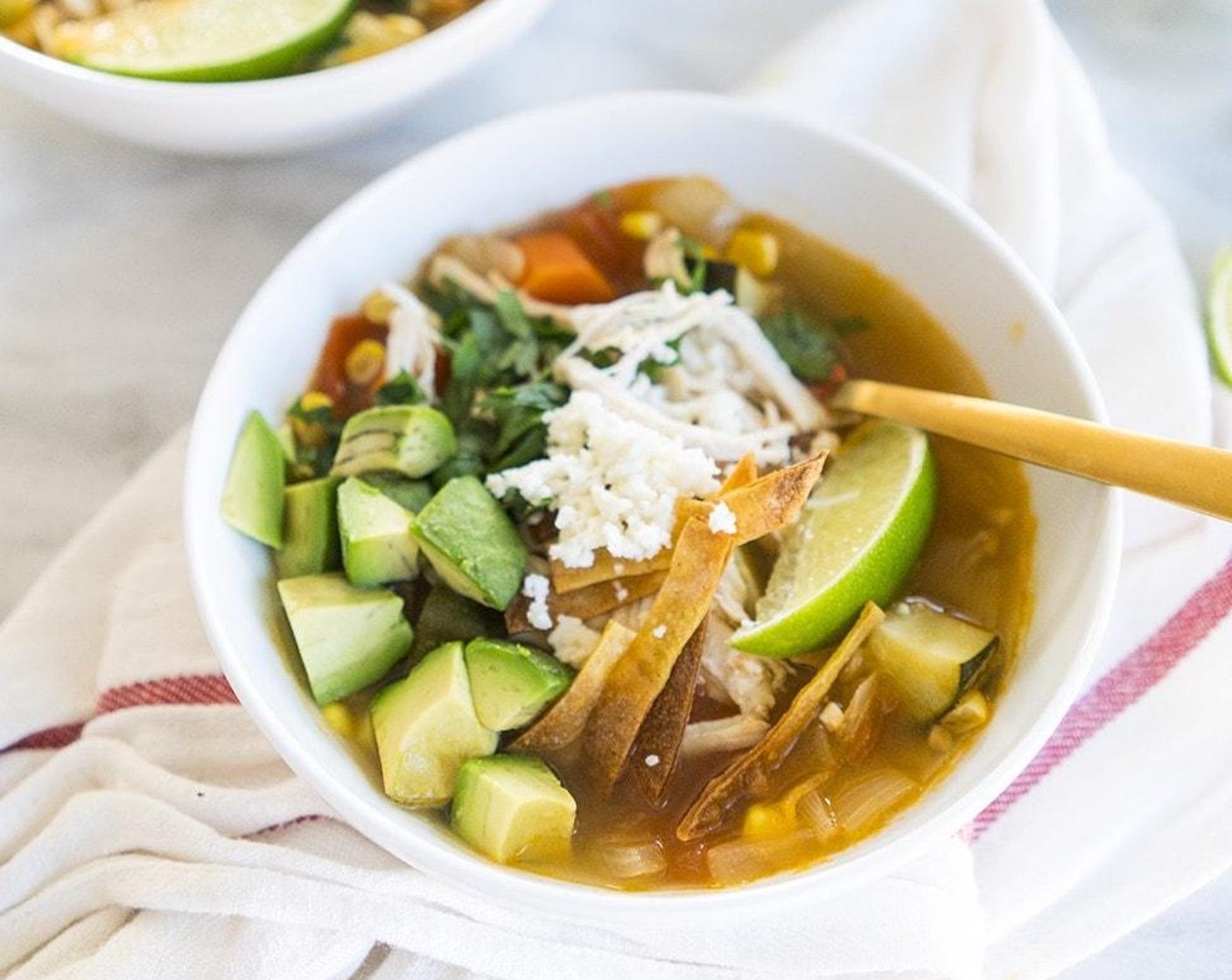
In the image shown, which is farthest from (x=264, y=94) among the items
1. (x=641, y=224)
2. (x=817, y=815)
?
(x=817, y=815)

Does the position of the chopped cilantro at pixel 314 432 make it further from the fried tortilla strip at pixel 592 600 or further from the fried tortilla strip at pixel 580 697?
the fried tortilla strip at pixel 580 697

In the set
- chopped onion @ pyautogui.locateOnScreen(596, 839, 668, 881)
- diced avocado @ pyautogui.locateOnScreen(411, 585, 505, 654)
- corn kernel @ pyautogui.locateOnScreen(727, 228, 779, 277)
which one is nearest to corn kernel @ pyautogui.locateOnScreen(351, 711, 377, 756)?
diced avocado @ pyautogui.locateOnScreen(411, 585, 505, 654)

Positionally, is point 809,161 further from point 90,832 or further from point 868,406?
point 90,832

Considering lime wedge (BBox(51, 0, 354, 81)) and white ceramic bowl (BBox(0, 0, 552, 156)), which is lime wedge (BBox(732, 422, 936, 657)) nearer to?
white ceramic bowl (BBox(0, 0, 552, 156))

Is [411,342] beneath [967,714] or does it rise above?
above

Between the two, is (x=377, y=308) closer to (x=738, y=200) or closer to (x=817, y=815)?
(x=738, y=200)

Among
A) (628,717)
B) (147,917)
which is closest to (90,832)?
(147,917)

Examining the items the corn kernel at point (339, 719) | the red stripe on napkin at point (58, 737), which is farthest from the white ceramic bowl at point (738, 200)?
the red stripe on napkin at point (58, 737)
